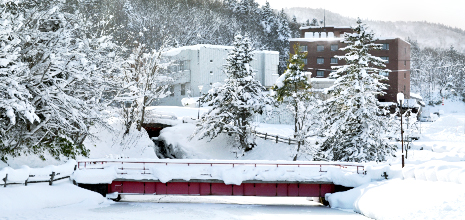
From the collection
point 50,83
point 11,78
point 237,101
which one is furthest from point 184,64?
point 11,78

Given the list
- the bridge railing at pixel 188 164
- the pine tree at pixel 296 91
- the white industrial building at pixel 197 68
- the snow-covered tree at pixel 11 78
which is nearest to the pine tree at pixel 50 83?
the snow-covered tree at pixel 11 78

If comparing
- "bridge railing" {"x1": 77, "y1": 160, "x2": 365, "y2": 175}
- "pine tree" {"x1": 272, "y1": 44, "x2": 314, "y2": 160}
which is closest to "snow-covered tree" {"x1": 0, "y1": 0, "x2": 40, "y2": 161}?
"bridge railing" {"x1": 77, "y1": 160, "x2": 365, "y2": 175}

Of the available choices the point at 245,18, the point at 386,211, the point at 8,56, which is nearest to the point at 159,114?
the point at 8,56

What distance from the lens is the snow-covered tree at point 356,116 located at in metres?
38.1

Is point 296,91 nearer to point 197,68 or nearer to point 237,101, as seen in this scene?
point 237,101

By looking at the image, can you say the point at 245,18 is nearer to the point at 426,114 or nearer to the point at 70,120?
the point at 426,114

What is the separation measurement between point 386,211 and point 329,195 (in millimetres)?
6807

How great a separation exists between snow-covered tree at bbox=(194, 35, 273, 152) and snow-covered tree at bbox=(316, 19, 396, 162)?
9674 millimetres

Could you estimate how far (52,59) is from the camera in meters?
27.1

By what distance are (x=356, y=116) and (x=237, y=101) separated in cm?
1322

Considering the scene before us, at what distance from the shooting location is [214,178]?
30.6 m

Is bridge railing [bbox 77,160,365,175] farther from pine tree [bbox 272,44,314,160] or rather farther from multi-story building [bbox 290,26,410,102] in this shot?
multi-story building [bbox 290,26,410,102]

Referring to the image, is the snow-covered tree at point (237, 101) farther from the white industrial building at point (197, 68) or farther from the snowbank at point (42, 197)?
the snowbank at point (42, 197)

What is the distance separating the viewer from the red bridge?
100ft
